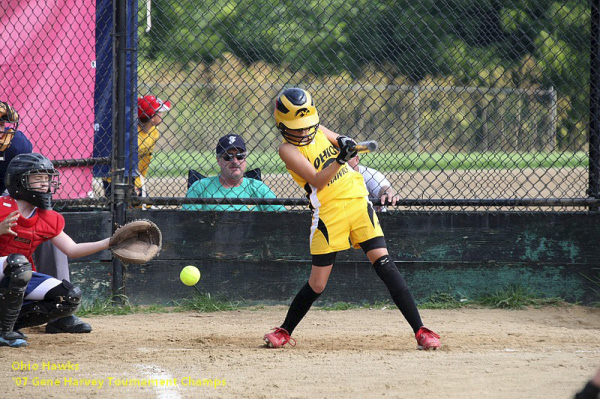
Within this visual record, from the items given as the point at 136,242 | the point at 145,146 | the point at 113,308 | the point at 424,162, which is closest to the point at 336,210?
the point at 136,242

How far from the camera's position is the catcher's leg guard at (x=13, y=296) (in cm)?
476

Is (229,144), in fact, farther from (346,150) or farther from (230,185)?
(346,150)

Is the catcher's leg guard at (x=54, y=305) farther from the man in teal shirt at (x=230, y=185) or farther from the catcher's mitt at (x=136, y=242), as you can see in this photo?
the man in teal shirt at (x=230, y=185)

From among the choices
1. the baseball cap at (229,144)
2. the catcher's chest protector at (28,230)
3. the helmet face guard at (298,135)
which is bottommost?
the catcher's chest protector at (28,230)

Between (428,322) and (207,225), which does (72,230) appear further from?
(428,322)

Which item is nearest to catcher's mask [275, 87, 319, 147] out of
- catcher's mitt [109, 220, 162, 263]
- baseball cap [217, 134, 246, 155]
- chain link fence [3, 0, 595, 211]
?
catcher's mitt [109, 220, 162, 263]

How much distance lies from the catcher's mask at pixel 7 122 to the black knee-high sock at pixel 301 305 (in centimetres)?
235

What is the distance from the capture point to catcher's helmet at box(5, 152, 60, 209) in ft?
16.4

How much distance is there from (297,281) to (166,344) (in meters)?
1.63

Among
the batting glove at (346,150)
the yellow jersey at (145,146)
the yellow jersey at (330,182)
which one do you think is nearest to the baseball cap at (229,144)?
the yellow jersey at (145,146)

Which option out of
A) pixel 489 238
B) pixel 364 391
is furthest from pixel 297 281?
pixel 364 391

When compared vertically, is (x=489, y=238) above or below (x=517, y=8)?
below

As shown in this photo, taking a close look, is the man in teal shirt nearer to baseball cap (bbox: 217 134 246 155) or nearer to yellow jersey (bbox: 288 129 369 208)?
baseball cap (bbox: 217 134 246 155)

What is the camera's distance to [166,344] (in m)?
5.00
